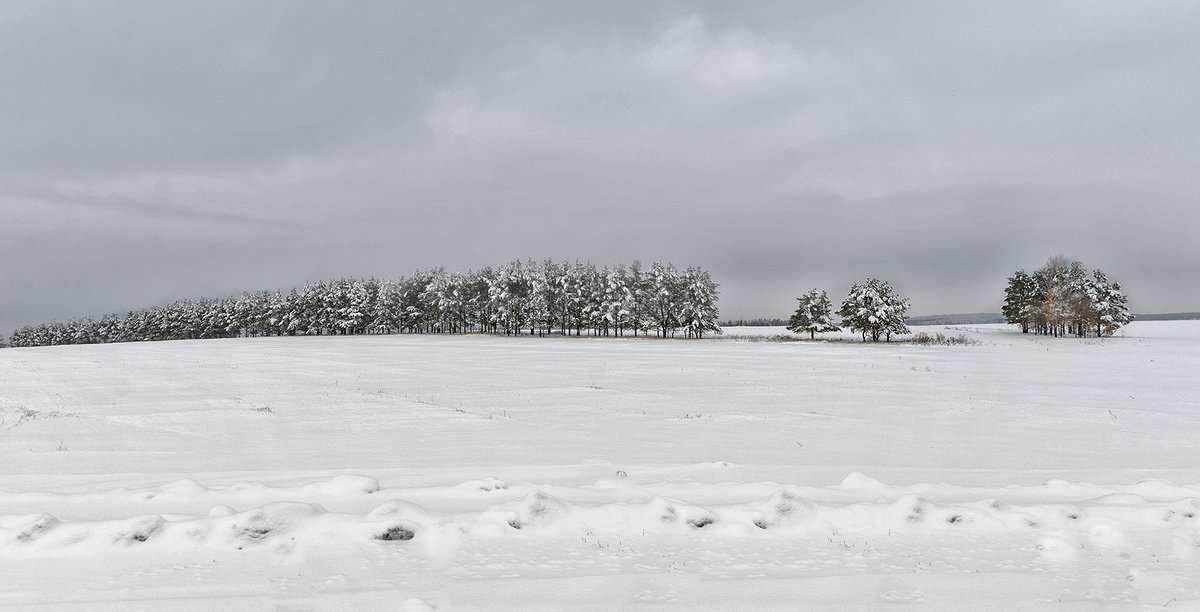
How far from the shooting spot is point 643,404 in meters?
18.3

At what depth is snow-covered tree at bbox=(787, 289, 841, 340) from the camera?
260 feet

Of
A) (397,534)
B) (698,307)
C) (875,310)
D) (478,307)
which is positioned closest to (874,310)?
(875,310)

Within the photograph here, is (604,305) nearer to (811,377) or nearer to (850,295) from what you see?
(850,295)

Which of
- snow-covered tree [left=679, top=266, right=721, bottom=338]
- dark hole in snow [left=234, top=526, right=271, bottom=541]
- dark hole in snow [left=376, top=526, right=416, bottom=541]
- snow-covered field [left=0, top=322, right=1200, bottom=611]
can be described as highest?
snow-covered tree [left=679, top=266, right=721, bottom=338]

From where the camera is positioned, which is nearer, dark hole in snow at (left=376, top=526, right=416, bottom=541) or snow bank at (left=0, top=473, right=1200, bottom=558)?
snow bank at (left=0, top=473, right=1200, bottom=558)

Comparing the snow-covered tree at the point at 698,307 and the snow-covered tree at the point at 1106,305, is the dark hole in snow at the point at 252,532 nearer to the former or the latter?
the snow-covered tree at the point at 698,307

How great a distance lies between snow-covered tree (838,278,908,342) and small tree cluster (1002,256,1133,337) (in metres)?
20.2

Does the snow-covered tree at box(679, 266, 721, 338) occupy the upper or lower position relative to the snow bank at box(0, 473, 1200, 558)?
upper

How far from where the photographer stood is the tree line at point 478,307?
84312mm

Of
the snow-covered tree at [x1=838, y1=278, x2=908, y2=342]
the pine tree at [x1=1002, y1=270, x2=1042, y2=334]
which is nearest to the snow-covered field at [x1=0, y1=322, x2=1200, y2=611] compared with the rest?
the snow-covered tree at [x1=838, y1=278, x2=908, y2=342]

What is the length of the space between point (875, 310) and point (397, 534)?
2810 inches

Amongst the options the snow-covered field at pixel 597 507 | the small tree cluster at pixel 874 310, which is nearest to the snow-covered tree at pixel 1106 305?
the small tree cluster at pixel 874 310

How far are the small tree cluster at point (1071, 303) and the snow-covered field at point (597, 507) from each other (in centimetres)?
6720

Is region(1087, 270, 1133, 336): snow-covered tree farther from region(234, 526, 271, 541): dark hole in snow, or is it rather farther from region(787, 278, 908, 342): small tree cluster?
region(234, 526, 271, 541): dark hole in snow
